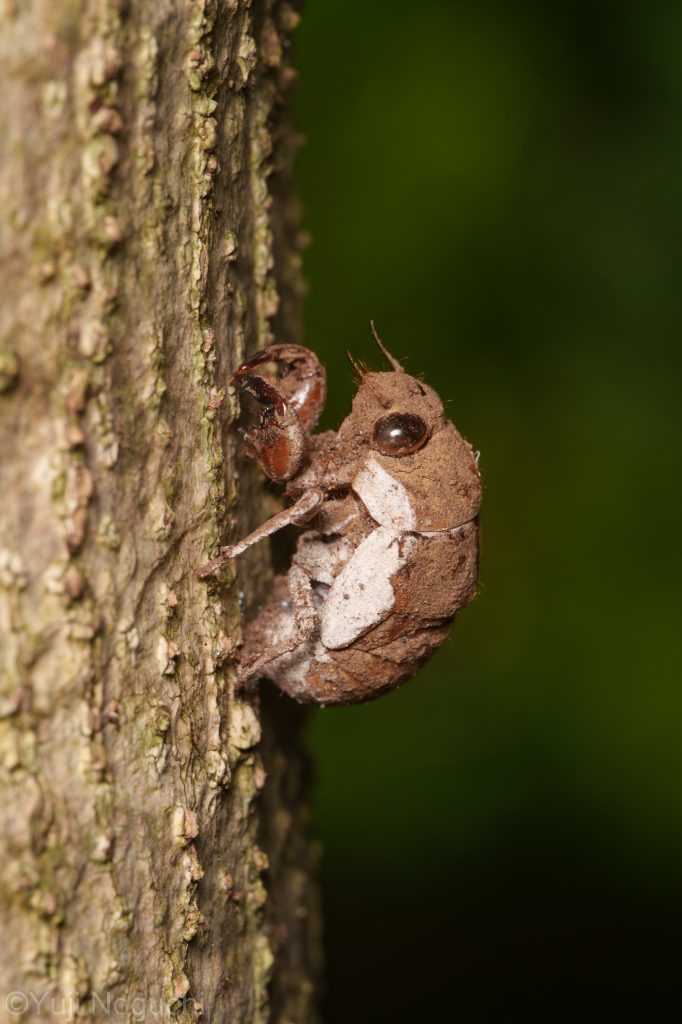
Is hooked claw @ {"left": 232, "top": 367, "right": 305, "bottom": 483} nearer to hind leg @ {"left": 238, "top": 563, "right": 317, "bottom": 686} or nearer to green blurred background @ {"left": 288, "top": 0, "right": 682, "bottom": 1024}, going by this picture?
hind leg @ {"left": 238, "top": 563, "right": 317, "bottom": 686}

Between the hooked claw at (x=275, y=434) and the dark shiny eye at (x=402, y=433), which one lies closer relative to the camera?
the hooked claw at (x=275, y=434)

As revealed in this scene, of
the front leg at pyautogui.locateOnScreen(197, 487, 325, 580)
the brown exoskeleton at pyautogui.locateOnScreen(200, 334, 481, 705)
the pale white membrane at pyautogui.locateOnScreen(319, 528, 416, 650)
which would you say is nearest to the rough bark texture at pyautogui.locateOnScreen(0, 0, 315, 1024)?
the front leg at pyautogui.locateOnScreen(197, 487, 325, 580)

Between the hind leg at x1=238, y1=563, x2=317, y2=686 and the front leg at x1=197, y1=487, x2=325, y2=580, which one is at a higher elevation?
the front leg at x1=197, y1=487, x2=325, y2=580

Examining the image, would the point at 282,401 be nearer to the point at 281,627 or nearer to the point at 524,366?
the point at 281,627

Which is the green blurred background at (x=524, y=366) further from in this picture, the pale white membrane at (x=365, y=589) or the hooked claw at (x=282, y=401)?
the pale white membrane at (x=365, y=589)

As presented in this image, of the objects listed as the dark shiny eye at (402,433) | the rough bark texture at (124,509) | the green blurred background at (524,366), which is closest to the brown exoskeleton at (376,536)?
the dark shiny eye at (402,433)

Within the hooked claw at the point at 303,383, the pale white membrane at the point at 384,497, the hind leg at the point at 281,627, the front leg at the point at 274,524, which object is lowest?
the hind leg at the point at 281,627
